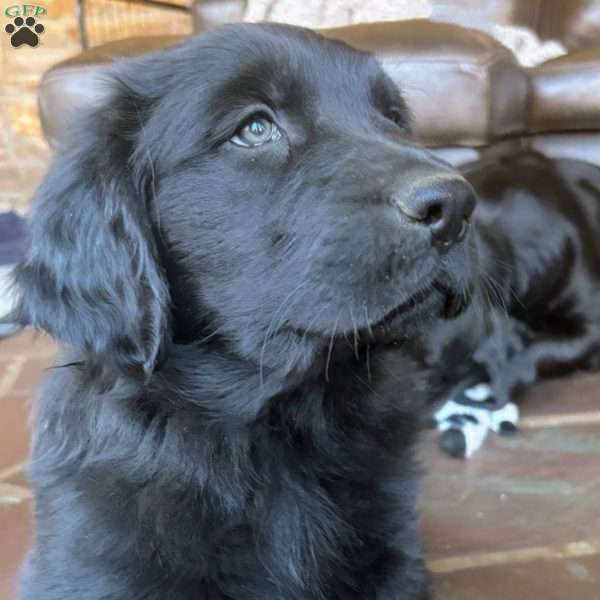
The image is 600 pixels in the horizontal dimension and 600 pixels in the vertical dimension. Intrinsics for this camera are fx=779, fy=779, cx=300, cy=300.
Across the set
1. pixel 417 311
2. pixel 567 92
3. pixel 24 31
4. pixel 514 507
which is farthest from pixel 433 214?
pixel 24 31

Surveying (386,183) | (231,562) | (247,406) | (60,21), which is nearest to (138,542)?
(231,562)

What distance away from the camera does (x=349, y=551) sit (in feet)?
4.15

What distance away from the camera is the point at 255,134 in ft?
3.84

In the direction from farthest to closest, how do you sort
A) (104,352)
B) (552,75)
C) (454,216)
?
(552,75), (104,352), (454,216)

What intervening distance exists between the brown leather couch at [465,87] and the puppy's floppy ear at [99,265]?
125 cm

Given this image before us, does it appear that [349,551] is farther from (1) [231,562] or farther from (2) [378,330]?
(2) [378,330]

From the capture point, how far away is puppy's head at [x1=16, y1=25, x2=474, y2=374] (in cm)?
107

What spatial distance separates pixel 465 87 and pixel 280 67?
1.58 meters

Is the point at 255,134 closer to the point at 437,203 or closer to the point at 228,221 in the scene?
the point at 228,221

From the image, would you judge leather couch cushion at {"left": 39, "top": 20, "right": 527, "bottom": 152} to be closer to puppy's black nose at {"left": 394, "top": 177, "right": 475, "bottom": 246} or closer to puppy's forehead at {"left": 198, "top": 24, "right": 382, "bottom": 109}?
puppy's forehead at {"left": 198, "top": 24, "right": 382, "bottom": 109}

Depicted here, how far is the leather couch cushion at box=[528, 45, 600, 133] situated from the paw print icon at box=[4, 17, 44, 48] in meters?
3.25

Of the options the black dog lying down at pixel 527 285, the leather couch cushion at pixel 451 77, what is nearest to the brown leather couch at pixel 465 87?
the leather couch cushion at pixel 451 77

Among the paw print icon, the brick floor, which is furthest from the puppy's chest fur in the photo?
the paw print icon

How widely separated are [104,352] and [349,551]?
51cm
